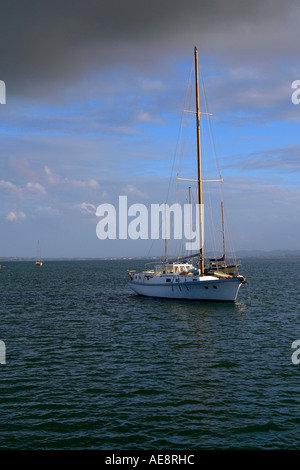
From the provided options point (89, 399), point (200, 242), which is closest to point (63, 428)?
point (89, 399)

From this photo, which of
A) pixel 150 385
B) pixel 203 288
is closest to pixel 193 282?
pixel 203 288

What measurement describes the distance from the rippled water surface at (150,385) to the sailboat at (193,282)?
31.7 feet

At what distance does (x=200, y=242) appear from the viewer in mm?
51375

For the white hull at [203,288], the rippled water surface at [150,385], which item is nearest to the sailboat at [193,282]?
the white hull at [203,288]

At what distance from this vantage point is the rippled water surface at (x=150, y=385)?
45.5 ft

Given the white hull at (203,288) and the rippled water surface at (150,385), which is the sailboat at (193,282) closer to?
the white hull at (203,288)

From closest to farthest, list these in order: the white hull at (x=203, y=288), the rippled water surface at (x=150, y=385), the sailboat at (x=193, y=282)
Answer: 1. the rippled water surface at (x=150, y=385)
2. the white hull at (x=203, y=288)
3. the sailboat at (x=193, y=282)

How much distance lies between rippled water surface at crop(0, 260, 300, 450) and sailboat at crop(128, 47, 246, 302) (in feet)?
31.7

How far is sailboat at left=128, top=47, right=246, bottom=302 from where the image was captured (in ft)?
151

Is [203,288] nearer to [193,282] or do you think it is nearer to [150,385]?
[193,282]
